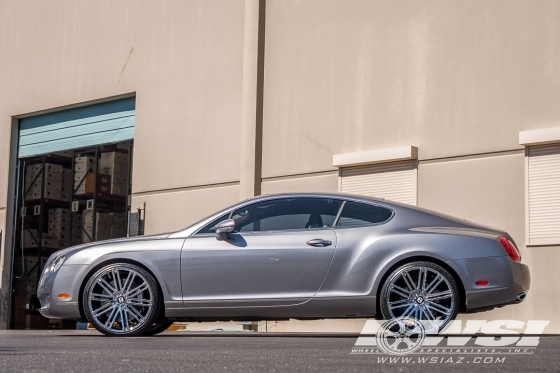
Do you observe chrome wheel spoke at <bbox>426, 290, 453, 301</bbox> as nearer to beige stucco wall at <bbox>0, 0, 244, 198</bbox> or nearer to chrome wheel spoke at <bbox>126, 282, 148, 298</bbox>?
chrome wheel spoke at <bbox>126, 282, 148, 298</bbox>

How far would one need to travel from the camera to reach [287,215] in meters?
8.94

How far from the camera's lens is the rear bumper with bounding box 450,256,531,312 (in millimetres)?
8195

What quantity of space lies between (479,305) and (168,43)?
10.1 meters

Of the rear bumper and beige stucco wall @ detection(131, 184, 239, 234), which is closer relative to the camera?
the rear bumper

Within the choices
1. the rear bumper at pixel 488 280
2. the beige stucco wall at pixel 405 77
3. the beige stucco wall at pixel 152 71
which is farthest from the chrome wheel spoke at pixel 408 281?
the beige stucco wall at pixel 152 71

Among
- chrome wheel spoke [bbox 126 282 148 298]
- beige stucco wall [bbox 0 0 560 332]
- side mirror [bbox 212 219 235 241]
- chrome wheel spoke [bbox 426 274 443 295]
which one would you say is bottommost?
chrome wheel spoke [bbox 126 282 148 298]

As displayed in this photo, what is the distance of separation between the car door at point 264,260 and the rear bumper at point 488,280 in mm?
1199

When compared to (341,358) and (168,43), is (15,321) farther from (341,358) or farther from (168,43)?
(341,358)

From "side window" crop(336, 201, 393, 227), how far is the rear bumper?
2.76ft

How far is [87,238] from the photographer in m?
24.1

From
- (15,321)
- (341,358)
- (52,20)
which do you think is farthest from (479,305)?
(15,321)

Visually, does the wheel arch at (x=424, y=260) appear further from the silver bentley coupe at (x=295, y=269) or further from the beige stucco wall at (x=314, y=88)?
the beige stucco wall at (x=314, y=88)

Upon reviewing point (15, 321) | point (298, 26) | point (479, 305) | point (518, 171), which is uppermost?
point (298, 26)

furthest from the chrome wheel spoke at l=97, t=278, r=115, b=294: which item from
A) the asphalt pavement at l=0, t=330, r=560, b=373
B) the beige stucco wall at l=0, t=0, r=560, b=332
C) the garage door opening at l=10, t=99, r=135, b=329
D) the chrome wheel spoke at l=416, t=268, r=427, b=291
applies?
the garage door opening at l=10, t=99, r=135, b=329
